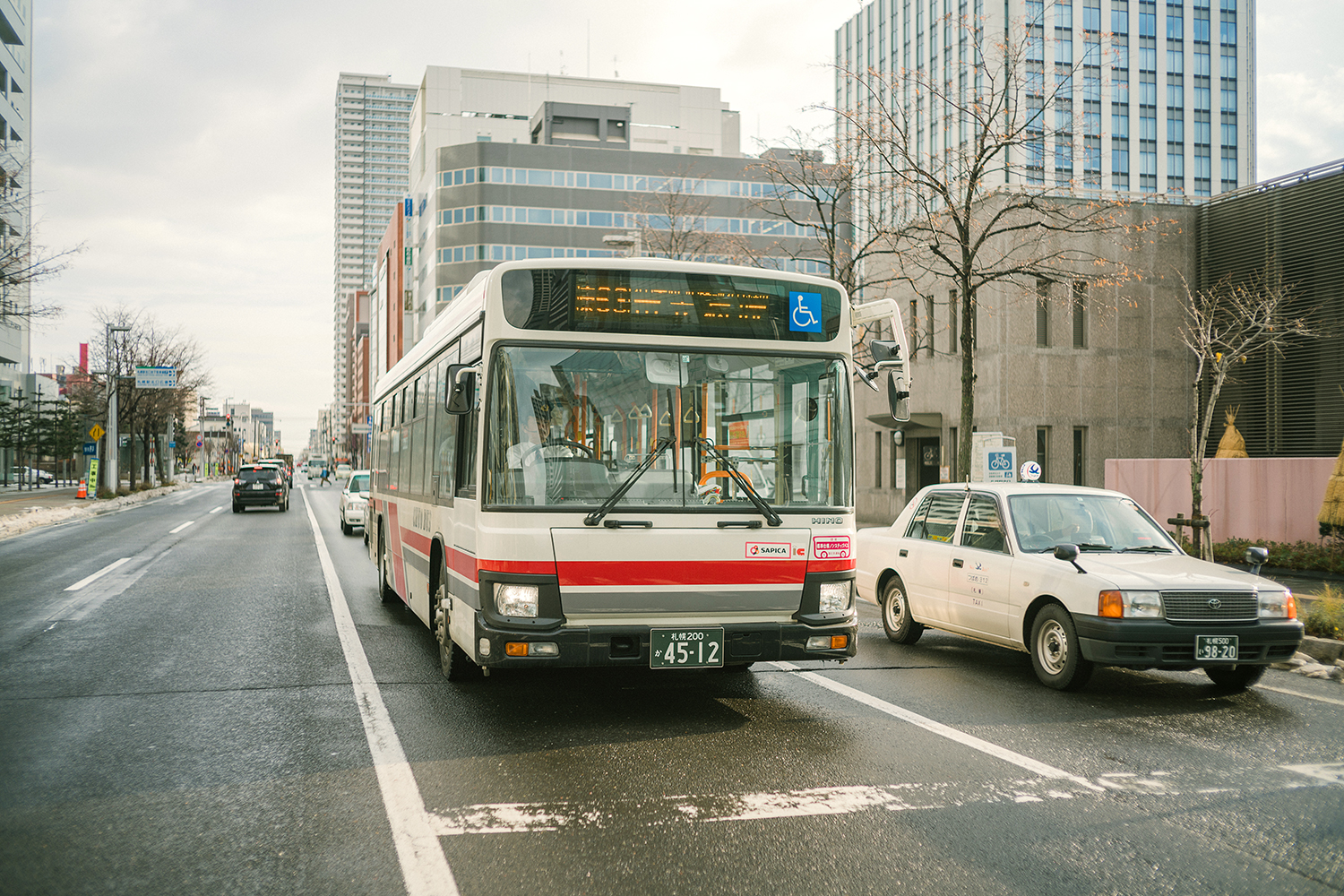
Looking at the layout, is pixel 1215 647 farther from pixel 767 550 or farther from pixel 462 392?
pixel 462 392

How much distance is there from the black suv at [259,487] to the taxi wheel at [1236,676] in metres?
34.2

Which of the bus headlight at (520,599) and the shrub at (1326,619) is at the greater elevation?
the bus headlight at (520,599)

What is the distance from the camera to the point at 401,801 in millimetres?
5090

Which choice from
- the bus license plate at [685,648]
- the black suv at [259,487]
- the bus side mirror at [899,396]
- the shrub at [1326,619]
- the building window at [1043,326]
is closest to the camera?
the bus license plate at [685,648]

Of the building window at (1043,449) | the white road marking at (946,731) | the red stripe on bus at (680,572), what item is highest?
the building window at (1043,449)

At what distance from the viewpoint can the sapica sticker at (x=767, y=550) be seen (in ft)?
21.6

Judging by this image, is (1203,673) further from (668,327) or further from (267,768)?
(267,768)

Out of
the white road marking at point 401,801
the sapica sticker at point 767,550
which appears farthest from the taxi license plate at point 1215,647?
the white road marking at point 401,801

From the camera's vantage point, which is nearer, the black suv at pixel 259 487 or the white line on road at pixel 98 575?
the white line on road at pixel 98 575

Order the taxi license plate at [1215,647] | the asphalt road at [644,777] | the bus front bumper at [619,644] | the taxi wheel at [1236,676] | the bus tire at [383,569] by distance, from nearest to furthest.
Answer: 1. the asphalt road at [644,777]
2. the bus front bumper at [619,644]
3. the taxi license plate at [1215,647]
4. the taxi wheel at [1236,676]
5. the bus tire at [383,569]

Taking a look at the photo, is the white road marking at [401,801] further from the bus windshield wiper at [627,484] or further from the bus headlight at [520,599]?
the bus windshield wiper at [627,484]

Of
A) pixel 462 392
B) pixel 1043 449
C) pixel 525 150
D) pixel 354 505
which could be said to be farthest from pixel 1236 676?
pixel 525 150

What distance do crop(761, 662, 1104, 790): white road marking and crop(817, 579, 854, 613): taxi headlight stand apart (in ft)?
3.04

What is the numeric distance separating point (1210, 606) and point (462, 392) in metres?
5.62
